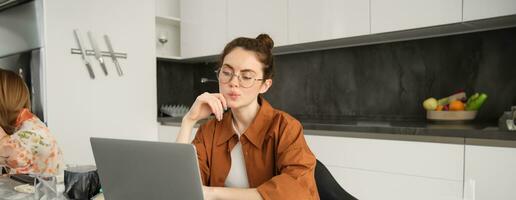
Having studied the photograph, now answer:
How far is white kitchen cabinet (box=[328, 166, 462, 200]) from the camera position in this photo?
5.96 ft

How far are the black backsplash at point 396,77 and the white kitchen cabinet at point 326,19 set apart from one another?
370mm

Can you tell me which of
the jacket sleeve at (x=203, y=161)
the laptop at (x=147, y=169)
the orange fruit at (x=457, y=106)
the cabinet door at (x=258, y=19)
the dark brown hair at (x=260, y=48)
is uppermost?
the cabinet door at (x=258, y=19)

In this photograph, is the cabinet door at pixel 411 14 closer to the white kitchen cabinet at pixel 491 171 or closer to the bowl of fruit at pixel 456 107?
the bowl of fruit at pixel 456 107

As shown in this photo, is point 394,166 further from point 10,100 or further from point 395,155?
point 10,100

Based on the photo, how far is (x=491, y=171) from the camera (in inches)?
65.7

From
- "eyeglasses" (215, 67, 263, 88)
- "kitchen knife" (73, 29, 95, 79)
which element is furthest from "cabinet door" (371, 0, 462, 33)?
"kitchen knife" (73, 29, 95, 79)

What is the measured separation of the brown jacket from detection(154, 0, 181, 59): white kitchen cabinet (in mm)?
2340

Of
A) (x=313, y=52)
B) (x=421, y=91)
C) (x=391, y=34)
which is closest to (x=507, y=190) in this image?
(x=421, y=91)

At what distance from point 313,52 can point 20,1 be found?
2083mm

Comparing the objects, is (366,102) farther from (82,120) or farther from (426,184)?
(82,120)

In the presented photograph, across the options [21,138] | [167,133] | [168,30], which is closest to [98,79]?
[167,133]

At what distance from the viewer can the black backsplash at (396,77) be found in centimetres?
215

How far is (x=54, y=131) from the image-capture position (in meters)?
2.54

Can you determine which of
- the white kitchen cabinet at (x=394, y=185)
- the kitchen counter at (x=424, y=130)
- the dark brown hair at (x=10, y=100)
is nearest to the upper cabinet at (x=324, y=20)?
the kitchen counter at (x=424, y=130)
